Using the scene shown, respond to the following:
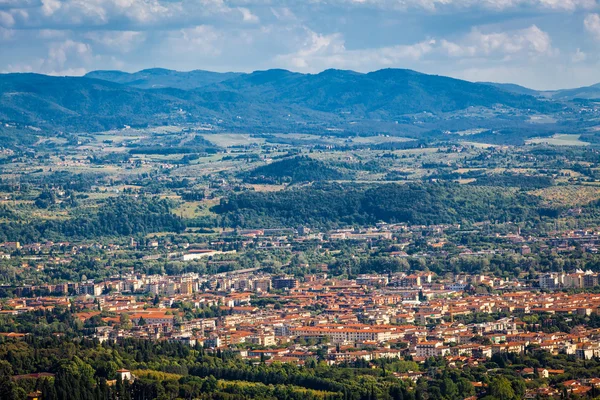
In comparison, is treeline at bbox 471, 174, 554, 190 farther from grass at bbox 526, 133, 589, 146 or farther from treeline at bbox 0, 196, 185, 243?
grass at bbox 526, 133, 589, 146

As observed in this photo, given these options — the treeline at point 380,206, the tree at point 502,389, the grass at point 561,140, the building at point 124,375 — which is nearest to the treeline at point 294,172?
the treeline at point 380,206

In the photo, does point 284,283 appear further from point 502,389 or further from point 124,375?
point 502,389

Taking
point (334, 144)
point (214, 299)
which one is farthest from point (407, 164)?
point (214, 299)

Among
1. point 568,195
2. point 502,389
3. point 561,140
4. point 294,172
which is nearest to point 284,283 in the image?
point 502,389

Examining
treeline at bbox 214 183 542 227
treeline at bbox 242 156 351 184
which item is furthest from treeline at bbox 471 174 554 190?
treeline at bbox 242 156 351 184

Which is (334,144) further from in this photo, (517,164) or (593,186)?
(593,186)

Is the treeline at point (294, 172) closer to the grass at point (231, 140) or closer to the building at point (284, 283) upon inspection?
the grass at point (231, 140)

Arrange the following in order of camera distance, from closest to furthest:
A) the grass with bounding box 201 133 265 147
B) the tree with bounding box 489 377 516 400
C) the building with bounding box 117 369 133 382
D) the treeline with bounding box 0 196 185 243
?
1. the tree with bounding box 489 377 516 400
2. the building with bounding box 117 369 133 382
3. the treeline with bounding box 0 196 185 243
4. the grass with bounding box 201 133 265 147
